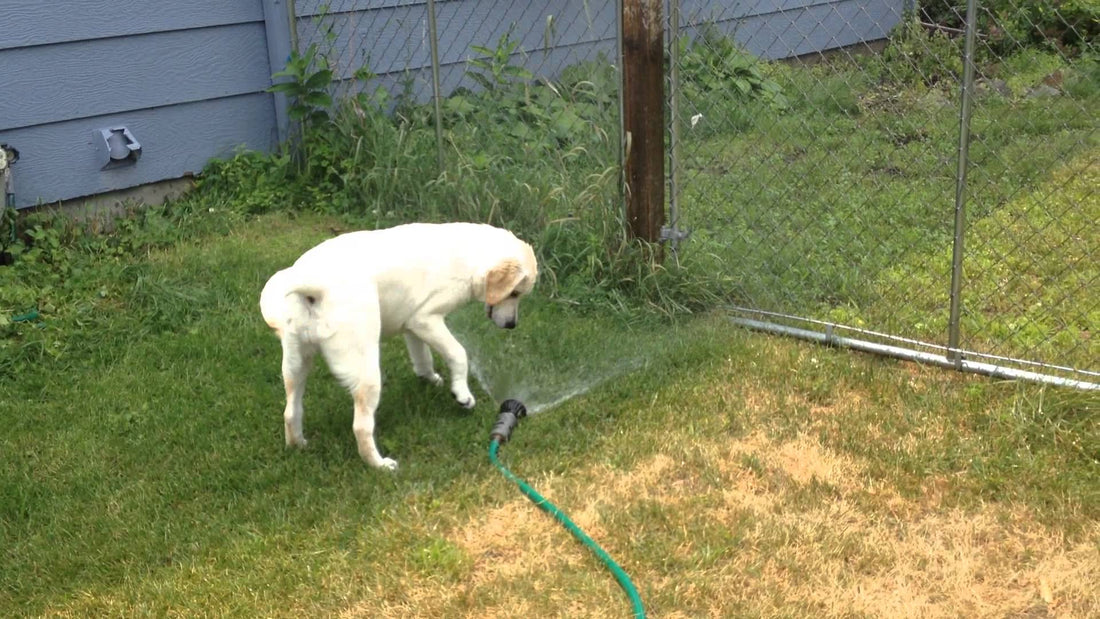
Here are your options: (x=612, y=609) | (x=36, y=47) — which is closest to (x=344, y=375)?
(x=612, y=609)

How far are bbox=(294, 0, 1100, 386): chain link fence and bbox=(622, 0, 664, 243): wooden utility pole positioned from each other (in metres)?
0.10

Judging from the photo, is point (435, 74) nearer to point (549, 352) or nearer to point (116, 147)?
point (116, 147)

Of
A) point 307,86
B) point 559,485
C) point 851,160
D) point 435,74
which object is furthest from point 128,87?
point 851,160

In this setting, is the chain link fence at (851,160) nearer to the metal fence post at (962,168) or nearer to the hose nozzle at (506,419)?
the metal fence post at (962,168)

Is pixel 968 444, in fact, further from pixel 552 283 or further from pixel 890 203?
pixel 890 203

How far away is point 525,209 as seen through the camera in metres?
5.93

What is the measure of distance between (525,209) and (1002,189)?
3115mm

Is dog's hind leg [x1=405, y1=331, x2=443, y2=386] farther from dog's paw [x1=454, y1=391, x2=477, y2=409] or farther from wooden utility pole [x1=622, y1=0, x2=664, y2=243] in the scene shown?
wooden utility pole [x1=622, y1=0, x2=664, y2=243]

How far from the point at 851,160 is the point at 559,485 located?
435cm

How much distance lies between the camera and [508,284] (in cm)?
405

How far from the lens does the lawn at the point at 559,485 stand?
3.23 meters

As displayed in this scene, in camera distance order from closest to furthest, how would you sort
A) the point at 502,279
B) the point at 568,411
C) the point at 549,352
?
the point at 502,279, the point at 568,411, the point at 549,352

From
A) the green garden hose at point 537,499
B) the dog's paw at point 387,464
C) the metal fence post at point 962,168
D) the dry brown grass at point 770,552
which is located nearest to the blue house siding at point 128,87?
the dog's paw at point 387,464

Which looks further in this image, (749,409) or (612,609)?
(749,409)
